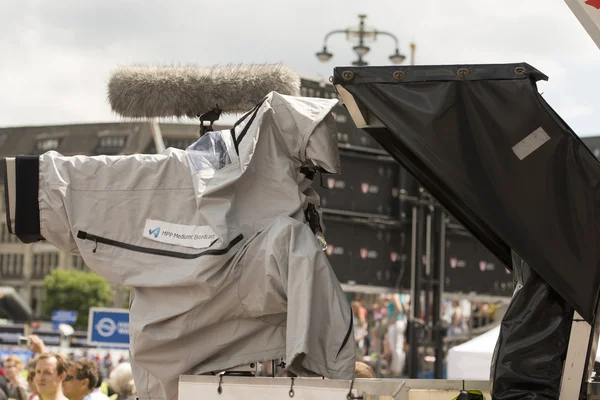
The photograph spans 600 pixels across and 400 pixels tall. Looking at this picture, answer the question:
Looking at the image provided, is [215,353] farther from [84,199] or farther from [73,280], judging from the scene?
[73,280]

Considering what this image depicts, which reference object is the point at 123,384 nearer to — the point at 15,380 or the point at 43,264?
the point at 15,380

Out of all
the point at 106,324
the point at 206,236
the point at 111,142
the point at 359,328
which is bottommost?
the point at 106,324

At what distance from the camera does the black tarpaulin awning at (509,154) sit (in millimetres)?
3266

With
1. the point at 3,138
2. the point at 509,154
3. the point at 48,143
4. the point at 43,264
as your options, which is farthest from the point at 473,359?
the point at 43,264

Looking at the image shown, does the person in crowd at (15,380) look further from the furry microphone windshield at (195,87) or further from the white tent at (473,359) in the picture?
the furry microphone windshield at (195,87)

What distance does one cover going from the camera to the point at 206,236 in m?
3.68

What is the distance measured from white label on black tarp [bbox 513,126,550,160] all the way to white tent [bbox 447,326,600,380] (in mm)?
7276

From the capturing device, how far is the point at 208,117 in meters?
4.41

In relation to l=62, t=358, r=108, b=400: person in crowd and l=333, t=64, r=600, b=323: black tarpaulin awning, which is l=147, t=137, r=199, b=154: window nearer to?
l=333, t=64, r=600, b=323: black tarpaulin awning

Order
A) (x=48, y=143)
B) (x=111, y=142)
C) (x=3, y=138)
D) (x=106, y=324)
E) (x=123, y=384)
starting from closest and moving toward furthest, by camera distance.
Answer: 1. (x=123, y=384)
2. (x=106, y=324)
3. (x=3, y=138)
4. (x=111, y=142)
5. (x=48, y=143)

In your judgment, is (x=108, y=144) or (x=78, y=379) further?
(x=108, y=144)

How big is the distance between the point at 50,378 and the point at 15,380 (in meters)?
3.66

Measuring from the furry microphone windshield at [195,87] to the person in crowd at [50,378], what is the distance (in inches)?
122

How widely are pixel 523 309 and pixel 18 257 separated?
97.1 meters
